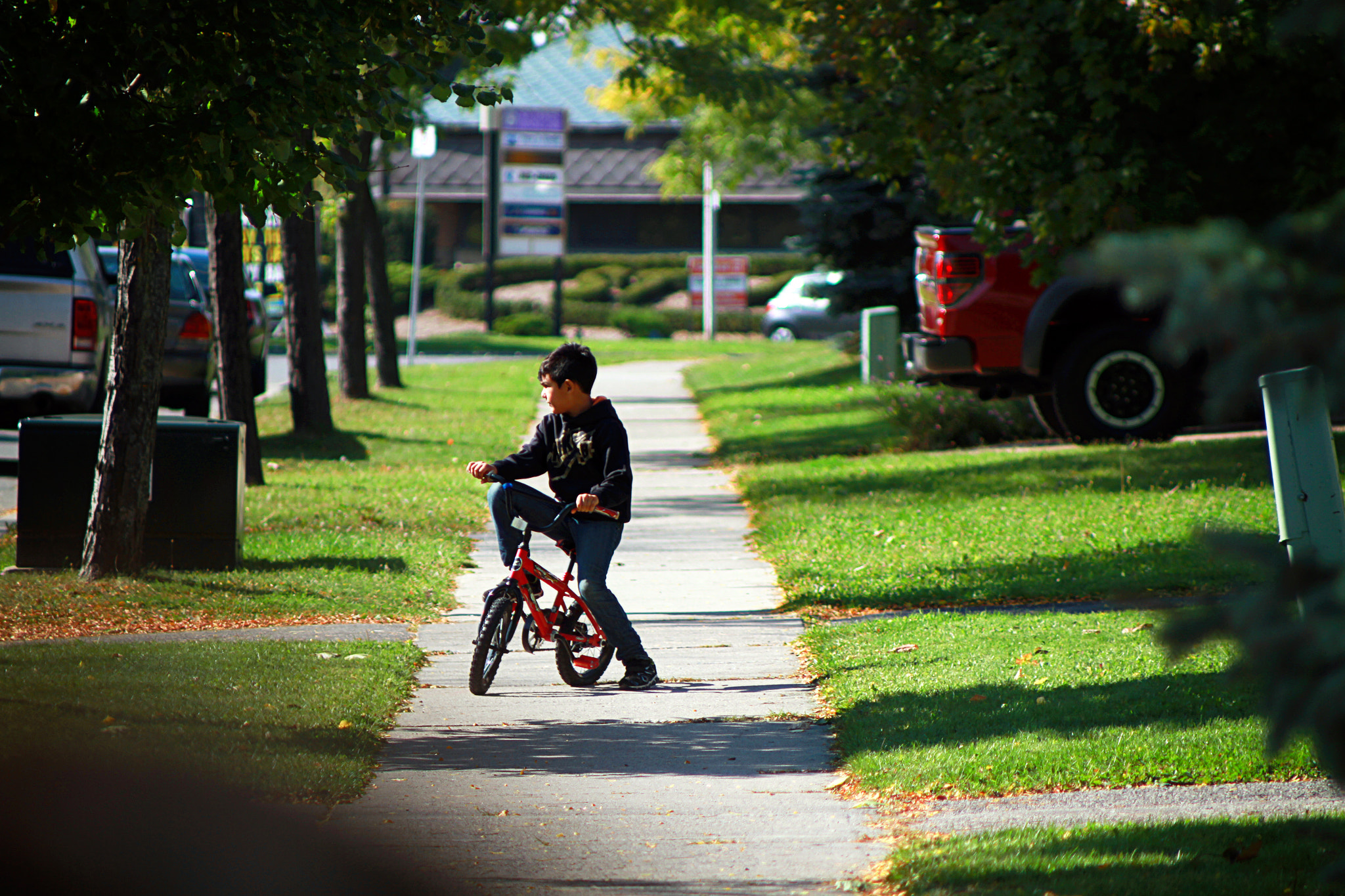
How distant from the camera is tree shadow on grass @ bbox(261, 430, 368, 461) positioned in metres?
15.8

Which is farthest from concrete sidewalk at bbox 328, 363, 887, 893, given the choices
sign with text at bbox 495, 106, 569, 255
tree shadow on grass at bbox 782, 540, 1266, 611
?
sign with text at bbox 495, 106, 569, 255

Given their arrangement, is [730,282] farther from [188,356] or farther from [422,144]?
[188,356]

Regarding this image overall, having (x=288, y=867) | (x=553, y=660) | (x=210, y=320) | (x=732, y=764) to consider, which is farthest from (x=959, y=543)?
(x=210, y=320)

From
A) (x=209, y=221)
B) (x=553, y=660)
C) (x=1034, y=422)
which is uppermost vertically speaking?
(x=209, y=221)

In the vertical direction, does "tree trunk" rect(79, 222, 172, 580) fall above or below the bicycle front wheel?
above

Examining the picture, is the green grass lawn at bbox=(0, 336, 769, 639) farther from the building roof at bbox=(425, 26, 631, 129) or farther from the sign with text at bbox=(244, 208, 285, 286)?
the building roof at bbox=(425, 26, 631, 129)

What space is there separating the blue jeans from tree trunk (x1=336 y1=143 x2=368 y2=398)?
49.3 feet

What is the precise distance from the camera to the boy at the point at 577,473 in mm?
6492

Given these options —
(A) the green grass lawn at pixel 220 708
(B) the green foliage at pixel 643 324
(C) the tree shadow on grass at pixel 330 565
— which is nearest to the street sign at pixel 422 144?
(C) the tree shadow on grass at pixel 330 565

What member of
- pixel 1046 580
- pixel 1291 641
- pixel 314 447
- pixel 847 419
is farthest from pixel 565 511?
pixel 847 419

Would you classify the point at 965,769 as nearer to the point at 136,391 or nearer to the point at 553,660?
the point at 553,660

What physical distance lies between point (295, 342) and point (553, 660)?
10.5 m

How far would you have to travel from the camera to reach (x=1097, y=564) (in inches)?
348

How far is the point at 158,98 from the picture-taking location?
21.6 ft
